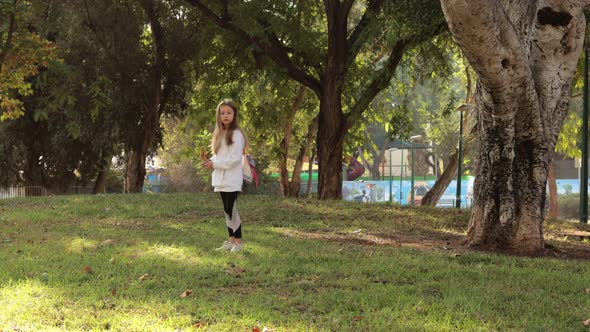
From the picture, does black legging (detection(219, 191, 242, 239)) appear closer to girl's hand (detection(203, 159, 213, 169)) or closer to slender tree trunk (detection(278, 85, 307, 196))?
girl's hand (detection(203, 159, 213, 169))

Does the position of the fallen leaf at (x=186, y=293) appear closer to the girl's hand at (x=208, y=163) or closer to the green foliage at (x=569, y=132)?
the girl's hand at (x=208, y=163)

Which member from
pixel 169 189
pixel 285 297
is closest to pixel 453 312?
pixel 285 297

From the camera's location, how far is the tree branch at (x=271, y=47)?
17.3 metres

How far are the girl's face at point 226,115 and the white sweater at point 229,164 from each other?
155 millimetres

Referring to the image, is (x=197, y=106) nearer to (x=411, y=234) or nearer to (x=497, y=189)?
(x=411, y=234)

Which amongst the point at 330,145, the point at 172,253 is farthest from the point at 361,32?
the point at 172,253

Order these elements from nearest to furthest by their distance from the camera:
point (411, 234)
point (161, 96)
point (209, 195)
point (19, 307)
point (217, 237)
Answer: point (19, 307)
point (217, 237)
point (411, 234)
point (209, 195)
point (161, 96)

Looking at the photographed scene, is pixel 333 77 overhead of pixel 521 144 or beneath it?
overhead

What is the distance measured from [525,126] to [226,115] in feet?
12.3

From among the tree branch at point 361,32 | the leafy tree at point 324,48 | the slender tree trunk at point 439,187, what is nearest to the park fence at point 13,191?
the leafy tree at point 324,48

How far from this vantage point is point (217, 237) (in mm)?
8867

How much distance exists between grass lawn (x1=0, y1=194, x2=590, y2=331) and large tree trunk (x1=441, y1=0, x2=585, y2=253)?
510mm

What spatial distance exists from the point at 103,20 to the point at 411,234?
1466 cm

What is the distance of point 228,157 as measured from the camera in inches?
290
